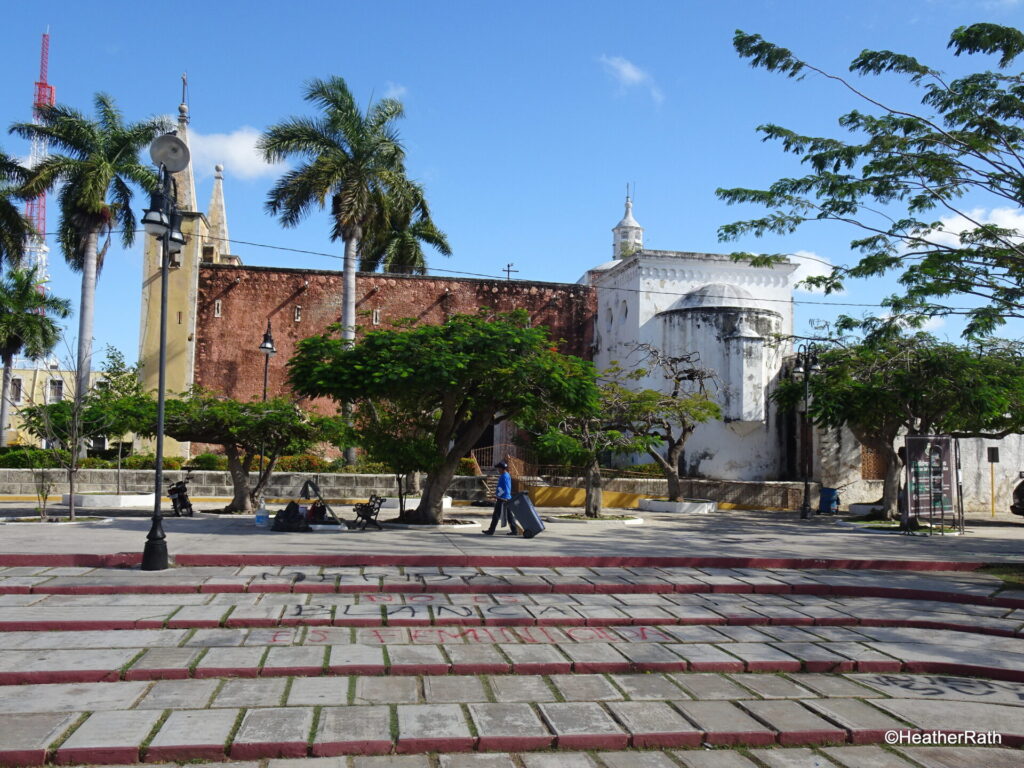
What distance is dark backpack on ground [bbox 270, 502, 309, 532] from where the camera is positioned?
1479 cm

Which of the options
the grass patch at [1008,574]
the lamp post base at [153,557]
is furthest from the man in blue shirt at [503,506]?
the grass patch at [1008,574]

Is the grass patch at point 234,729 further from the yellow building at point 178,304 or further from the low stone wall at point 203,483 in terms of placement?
the yellow building at point 178,304

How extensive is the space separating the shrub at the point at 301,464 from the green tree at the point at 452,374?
944cm

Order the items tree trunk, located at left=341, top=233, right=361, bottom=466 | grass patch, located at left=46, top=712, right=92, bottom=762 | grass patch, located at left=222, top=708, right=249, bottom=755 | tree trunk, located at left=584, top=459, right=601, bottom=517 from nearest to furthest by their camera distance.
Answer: grass patch, located at left=46, top=712, right=92, bottom=762
grass patch, located at left=222, top=708, right=249, bottom=755
tree trunk, located at left=584, top=459, right=601, bottom=517
tree trunk, located at left=341, top=233, right=361, bottom=466

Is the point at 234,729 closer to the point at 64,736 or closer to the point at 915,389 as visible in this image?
the point at 64,736

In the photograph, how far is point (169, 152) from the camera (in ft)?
36.0

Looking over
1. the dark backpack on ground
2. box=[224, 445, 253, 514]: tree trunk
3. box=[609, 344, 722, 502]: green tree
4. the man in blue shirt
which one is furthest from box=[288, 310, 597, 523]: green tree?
box=[609, 344, 722, 502]: green tree

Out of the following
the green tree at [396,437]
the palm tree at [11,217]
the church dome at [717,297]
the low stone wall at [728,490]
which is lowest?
the low stone wall at [728,490]

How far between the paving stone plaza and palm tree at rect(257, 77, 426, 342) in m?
15.3

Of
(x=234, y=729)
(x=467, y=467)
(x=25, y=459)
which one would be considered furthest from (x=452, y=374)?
(x=25, y=459)

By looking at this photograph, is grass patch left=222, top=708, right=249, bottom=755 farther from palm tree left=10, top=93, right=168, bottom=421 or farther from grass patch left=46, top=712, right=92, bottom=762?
palm tree left=10, top=93, right=168, bottom=421

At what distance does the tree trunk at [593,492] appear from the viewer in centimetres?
2009

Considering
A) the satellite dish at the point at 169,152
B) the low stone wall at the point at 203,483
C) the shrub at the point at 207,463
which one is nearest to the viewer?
the satellite dish at the point at 169,152

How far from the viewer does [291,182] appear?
25.2 meters
